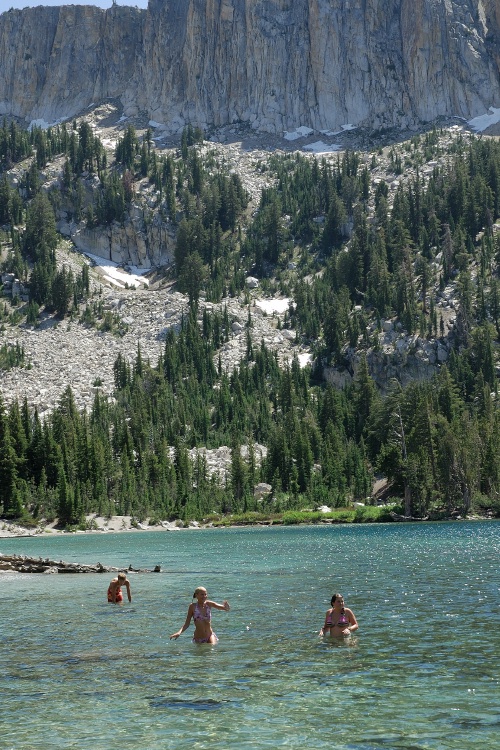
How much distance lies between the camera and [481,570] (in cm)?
4753

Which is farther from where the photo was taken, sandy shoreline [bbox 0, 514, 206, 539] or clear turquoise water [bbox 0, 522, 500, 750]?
sandy shoreline [bbox 0, 514, 206, 539]

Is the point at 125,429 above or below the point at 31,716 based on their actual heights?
above

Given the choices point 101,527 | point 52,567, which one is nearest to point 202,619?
point 52,567

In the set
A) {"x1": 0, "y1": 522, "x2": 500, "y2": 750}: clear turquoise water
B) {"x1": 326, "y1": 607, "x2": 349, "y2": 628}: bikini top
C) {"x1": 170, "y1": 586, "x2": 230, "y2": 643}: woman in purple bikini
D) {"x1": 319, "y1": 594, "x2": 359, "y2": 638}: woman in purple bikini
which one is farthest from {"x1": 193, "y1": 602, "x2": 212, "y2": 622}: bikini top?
{"x1": 326, "y1": 607, "x2": 349, "y2": 628}: bikini top

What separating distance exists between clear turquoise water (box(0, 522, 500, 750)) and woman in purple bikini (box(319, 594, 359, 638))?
436mm

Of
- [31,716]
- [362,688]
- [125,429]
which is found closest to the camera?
[31,716]

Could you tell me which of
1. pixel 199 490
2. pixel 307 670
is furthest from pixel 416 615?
A: pixel 199 490

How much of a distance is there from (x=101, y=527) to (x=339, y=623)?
95725mm

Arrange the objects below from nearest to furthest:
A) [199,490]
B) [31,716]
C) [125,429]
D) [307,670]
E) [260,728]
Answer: [260,728] → [31,716] → [307,670] → [199,490] → [125,429]

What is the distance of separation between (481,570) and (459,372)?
13570 centimetres

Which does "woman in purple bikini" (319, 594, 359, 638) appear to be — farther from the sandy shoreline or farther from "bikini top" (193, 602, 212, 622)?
the sandy shoreline

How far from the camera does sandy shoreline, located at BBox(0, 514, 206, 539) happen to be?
111188 millimetres

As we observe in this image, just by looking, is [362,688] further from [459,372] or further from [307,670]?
[459,372]

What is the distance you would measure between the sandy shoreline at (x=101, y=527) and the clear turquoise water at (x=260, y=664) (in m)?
62.5
